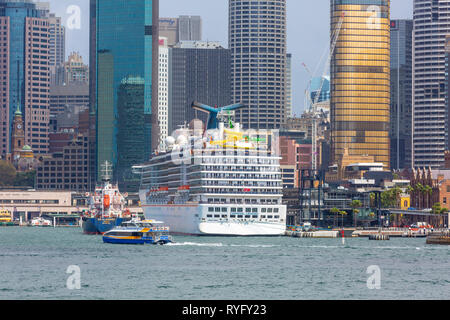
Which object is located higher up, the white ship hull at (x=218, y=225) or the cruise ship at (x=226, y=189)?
the cruise ship at (x=226, y=189)

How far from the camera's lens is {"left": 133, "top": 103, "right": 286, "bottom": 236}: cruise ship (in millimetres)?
159000

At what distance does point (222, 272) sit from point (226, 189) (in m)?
76.3

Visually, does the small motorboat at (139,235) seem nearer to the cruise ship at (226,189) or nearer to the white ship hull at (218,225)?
the white ship hull at (218,225)

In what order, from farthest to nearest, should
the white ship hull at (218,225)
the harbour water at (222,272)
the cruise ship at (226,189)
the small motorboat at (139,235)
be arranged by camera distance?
1. the cruise ship at (226,189)
2. the white ship hull at (218,225)
3. the small motorboat at (139,235)
4. the harbour water at (222,272)

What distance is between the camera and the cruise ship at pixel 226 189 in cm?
15900

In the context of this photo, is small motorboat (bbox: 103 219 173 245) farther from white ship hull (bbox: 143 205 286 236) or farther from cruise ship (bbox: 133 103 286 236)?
cruise ship (bbox: 133 103 286 236)

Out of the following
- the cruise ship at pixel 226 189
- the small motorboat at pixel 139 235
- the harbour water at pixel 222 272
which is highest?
the cruise ship at pixel 226 189

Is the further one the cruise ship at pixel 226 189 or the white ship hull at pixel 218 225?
the cruise ship at pixel 226 189

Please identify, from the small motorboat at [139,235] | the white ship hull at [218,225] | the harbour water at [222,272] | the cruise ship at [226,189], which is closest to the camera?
the harbour water at [222,272]

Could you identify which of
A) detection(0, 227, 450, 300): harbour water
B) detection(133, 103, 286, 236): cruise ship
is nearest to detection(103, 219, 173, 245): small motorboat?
detection(0, 227, 450, 300): harbour water

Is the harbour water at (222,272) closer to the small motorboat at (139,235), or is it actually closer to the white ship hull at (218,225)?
the small motorboat at (139,235)

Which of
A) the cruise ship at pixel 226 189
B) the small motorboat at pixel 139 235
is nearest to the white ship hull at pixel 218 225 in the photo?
the cruise ship at pixel 226 189

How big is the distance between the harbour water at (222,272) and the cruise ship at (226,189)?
26.3 meters

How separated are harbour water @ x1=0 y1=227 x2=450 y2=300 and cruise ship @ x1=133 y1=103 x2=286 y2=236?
86.2 feet
